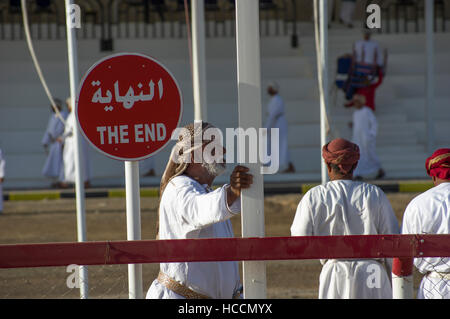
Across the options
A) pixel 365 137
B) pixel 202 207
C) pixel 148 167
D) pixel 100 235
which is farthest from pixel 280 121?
pixel 202 207

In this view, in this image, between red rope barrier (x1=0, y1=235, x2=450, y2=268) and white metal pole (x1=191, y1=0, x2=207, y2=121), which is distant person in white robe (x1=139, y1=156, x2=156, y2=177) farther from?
red rope barrier (x1=0, y1=235, x2=450, y2=268)

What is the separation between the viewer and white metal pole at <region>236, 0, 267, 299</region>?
3.16 m

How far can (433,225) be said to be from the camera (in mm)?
4004

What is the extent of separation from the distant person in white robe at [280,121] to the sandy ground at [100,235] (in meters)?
2.48

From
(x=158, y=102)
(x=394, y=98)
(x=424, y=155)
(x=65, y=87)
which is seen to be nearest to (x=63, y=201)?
(x=65, y=87)

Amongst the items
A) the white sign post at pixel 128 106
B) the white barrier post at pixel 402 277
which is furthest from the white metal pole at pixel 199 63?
the white barrier post at pixel 402 277

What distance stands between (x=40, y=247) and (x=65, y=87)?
15286 mm

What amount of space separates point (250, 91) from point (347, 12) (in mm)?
17459

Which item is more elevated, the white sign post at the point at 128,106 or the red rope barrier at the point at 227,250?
the white sign post at the point at 128,106

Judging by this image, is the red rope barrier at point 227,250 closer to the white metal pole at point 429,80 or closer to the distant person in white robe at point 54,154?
the distant person in white robe at point 54,154

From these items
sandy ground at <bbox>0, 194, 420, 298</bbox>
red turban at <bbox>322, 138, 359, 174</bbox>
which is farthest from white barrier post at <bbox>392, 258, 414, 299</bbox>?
sandy ground at <bbox>0, 194, 420, 298</bbox>

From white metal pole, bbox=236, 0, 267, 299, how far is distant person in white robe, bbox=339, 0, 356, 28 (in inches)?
677

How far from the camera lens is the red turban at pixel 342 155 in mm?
4185
